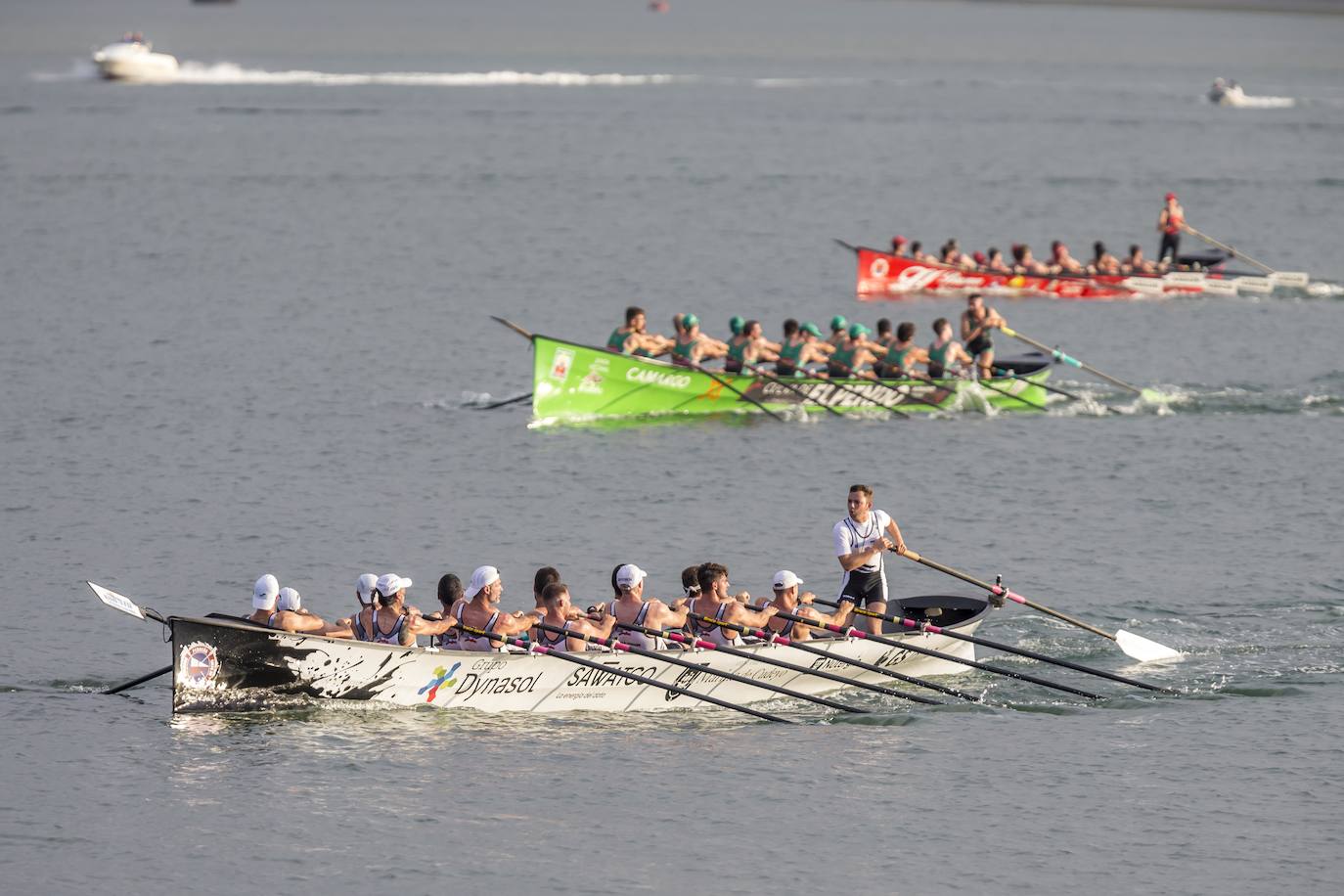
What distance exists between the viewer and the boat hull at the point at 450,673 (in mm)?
21328

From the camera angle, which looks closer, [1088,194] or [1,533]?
[1,533]

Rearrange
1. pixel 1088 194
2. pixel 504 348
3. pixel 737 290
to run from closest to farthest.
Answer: pixel 504 348, pixel 737 290, pixel 1088 194

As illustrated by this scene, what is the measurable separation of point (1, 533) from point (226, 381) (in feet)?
41.0

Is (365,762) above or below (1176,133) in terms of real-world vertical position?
below

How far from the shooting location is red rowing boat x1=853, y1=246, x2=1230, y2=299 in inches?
2084

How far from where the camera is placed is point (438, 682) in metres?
22.0

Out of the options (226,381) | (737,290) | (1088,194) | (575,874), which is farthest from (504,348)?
(1088,194)

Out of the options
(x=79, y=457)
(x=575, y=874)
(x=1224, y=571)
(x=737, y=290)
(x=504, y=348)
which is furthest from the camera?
(x=737, y=290)

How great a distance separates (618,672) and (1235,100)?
351ft

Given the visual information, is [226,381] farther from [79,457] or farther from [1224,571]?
[1224,571]

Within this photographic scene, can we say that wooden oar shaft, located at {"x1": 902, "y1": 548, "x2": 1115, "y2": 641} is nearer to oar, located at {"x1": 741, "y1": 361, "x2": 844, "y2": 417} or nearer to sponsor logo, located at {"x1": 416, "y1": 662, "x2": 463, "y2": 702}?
sponsor logo, located at {"x1": 416, "y1": 662, "x2": 463, "y2": 702}

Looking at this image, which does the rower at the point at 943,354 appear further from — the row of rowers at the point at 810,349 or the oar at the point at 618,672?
the oar at the point at 618,672

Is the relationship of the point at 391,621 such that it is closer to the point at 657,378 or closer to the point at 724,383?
the point at 657,378

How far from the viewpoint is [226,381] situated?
43000mm
